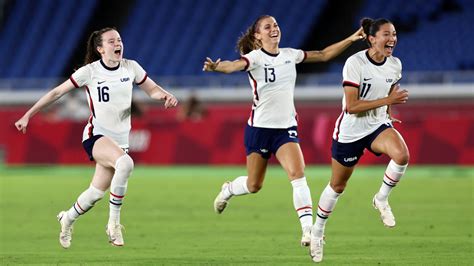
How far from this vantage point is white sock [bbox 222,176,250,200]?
44.4ft

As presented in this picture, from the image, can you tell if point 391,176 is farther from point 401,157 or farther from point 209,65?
point 209,65

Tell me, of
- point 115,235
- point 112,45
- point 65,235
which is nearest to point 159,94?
point 112,45

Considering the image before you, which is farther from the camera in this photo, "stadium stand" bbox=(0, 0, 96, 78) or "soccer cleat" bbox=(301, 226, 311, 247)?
"stadium stand" bbox=(0, 0, 96, 78)

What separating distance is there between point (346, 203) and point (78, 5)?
23.1 m

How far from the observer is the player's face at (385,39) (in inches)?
459

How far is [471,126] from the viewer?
25125mm

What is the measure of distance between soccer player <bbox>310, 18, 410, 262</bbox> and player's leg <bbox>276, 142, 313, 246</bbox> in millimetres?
117

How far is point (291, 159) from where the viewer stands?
12.0m

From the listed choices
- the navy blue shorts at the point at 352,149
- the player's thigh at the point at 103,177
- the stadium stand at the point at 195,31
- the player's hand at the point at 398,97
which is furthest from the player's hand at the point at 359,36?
the stadium stand at the point at 195,31

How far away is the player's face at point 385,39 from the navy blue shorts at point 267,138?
4.48 ft

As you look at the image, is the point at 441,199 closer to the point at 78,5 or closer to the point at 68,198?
the point at 68,198

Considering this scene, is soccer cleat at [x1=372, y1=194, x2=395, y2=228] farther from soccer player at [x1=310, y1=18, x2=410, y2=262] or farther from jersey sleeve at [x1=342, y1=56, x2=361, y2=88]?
jersey sleeve at [x1=342, y1=56, x2=361, y2=88]

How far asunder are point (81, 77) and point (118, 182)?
1.19 m

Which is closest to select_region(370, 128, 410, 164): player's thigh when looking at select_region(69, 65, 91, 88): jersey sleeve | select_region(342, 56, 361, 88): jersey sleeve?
select_region(342, 56, 361, 88): jersey sleeve
